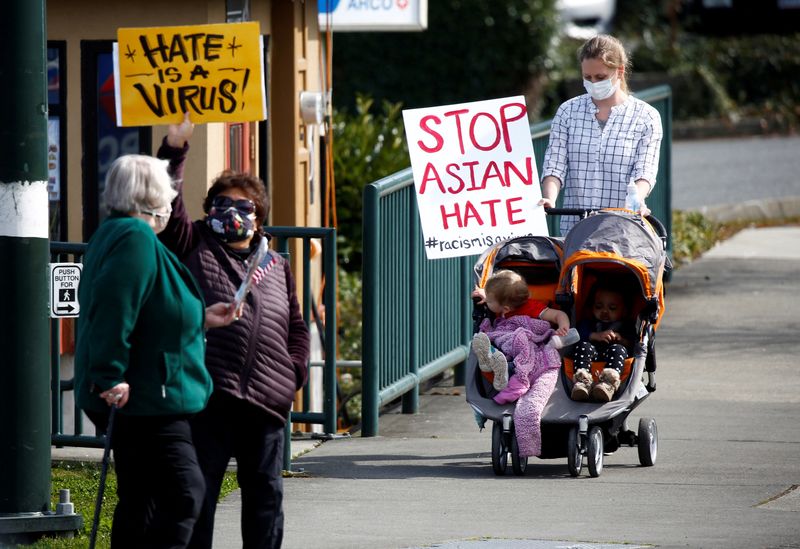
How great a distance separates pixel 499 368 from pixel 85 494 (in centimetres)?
196

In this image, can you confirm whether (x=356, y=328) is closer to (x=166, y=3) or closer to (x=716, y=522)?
(x=166, y=3)

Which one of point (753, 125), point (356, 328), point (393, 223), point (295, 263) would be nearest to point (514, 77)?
point (753, 125)

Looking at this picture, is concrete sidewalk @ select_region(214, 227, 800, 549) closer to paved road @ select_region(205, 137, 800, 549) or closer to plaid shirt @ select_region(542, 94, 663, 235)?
paved road @ select_region(205, 137, 800, 549)

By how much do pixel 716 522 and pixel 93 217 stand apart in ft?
18.0

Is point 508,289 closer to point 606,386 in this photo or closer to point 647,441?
point 606,386

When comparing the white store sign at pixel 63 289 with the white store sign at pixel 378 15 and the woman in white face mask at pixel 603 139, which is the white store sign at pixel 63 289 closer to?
the woman in white face mask at pixel 603 139

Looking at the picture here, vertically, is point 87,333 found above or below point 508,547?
above

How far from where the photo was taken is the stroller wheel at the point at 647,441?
809 cm

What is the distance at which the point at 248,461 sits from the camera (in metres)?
5.92

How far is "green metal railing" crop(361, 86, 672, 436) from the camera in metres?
8.99

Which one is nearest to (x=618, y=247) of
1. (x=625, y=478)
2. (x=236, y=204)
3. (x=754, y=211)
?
(x=625, y=478)

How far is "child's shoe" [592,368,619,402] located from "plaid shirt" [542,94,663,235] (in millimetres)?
1007

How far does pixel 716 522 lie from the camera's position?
22.9ft

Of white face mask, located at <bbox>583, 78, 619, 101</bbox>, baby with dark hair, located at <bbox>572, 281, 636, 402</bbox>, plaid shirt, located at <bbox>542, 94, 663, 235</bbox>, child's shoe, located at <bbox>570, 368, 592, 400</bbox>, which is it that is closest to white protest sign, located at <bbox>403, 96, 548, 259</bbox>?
plaid shirt, located at <bbox>542, 94, 663, 235</bbox>
